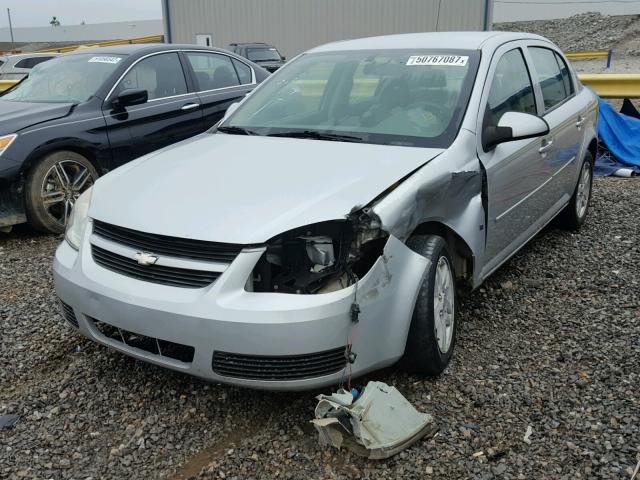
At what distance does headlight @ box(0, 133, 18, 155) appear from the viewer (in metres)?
5.29

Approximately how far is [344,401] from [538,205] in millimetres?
2508

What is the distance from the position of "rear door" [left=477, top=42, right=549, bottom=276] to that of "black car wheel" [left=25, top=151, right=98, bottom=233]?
3.77 meters

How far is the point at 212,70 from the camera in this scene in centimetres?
712

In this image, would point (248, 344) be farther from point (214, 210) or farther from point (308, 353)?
point (214, 210)

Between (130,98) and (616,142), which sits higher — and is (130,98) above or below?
above

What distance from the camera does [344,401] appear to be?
253cm

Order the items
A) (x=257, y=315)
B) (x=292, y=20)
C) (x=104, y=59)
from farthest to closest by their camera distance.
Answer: (x=292, y=20) → (x=104, y=59) → (x=257, y=315)

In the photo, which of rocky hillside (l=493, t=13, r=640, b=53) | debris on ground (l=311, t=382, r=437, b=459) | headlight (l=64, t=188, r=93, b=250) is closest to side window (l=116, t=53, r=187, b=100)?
headlight (l=64, t=188, r=93, b=250)

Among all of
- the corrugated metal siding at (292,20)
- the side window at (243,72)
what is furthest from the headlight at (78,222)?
the corrugated metal siding at (292,20)

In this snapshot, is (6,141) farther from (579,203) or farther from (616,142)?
(616,142)

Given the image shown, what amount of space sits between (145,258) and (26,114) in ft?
12.1

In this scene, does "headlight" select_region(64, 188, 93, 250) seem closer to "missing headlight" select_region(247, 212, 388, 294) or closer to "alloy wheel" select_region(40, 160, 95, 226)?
"missing headlight" select_region(247, 212, 388, 294)

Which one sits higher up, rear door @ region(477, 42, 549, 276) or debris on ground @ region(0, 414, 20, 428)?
rear door @ region(477, 42, 549, 276)

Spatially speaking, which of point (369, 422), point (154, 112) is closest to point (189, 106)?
point (154, 112)
